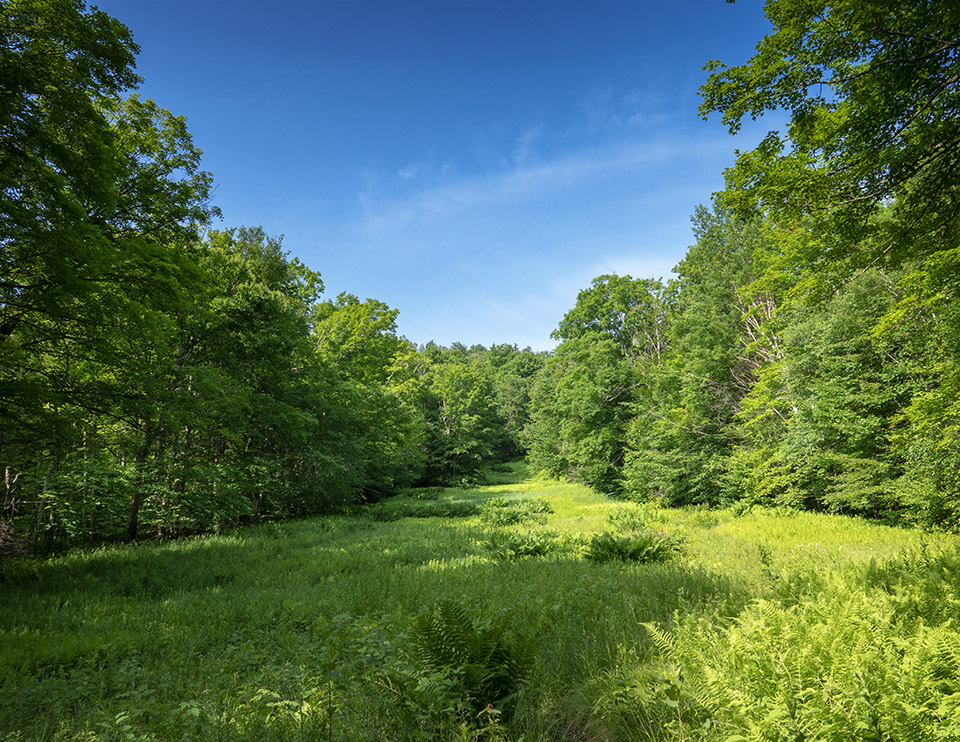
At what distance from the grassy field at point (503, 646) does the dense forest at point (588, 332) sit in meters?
3.84

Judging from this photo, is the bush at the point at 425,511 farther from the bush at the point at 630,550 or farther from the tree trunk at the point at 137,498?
the bush at the point at 630,550

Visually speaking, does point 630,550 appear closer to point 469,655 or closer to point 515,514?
point 469,655

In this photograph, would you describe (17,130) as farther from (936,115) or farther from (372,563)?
(936,115)

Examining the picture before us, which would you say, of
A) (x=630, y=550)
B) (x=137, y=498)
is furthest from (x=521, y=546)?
(x=137, y=498)

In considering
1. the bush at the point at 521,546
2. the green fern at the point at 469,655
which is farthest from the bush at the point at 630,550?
the green fern at the point at 469,655

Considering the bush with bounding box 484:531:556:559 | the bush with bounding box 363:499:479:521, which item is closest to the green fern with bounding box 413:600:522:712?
the bush with bounding box 484:531:556:559

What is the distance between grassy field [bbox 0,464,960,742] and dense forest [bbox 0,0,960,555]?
384cm

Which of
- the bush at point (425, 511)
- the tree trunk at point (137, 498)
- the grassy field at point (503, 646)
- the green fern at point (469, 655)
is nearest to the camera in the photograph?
the grassy field at point (503, 646)

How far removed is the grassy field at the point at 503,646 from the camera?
3223 mm

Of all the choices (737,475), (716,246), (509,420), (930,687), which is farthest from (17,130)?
(509,420)

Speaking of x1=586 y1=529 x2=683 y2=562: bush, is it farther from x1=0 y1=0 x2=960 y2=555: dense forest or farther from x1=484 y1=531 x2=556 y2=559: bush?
x1=0 y1=0 x2=960 y2=555: dense forest

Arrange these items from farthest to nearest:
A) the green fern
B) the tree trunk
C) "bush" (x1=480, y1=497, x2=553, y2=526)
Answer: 1. "bush" (x1=480, y1=497, x2=553, y2=526)
2. the tree trunk
3. the green fern

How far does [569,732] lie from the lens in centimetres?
345

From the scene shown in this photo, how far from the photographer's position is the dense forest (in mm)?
5895
